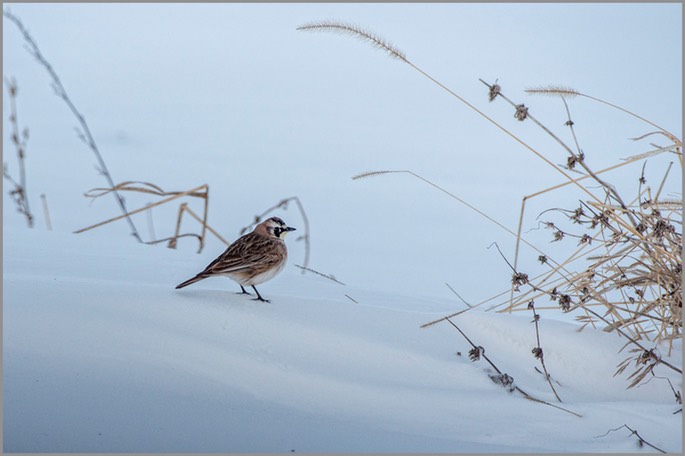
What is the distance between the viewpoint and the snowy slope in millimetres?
2992

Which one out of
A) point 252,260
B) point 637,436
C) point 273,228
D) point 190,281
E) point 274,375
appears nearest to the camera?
point 637,436

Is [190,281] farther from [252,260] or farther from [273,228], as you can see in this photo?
[273,228]

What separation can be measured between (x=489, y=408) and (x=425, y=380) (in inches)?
13.1

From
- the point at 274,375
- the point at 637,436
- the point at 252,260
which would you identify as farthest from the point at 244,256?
the point at 637,436

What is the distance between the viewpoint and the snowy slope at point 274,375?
2.99m

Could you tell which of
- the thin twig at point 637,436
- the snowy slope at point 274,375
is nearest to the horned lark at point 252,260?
the snowy slope at point 274,375

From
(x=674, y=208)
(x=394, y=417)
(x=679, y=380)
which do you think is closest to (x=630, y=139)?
(x=674, y=208)

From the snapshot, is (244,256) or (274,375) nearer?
(274,375)

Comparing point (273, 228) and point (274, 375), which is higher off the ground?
point (273, 228)

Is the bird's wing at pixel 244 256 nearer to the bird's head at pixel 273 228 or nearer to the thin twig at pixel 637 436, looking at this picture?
the bird's head at pixel 273 228

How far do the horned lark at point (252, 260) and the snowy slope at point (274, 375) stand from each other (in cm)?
12

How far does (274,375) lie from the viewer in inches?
136

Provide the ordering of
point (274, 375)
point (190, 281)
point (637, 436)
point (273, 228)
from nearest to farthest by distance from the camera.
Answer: point (637, 436), point (274, 375), point (190, 281), point (273, 228)

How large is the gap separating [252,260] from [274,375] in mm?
1002
